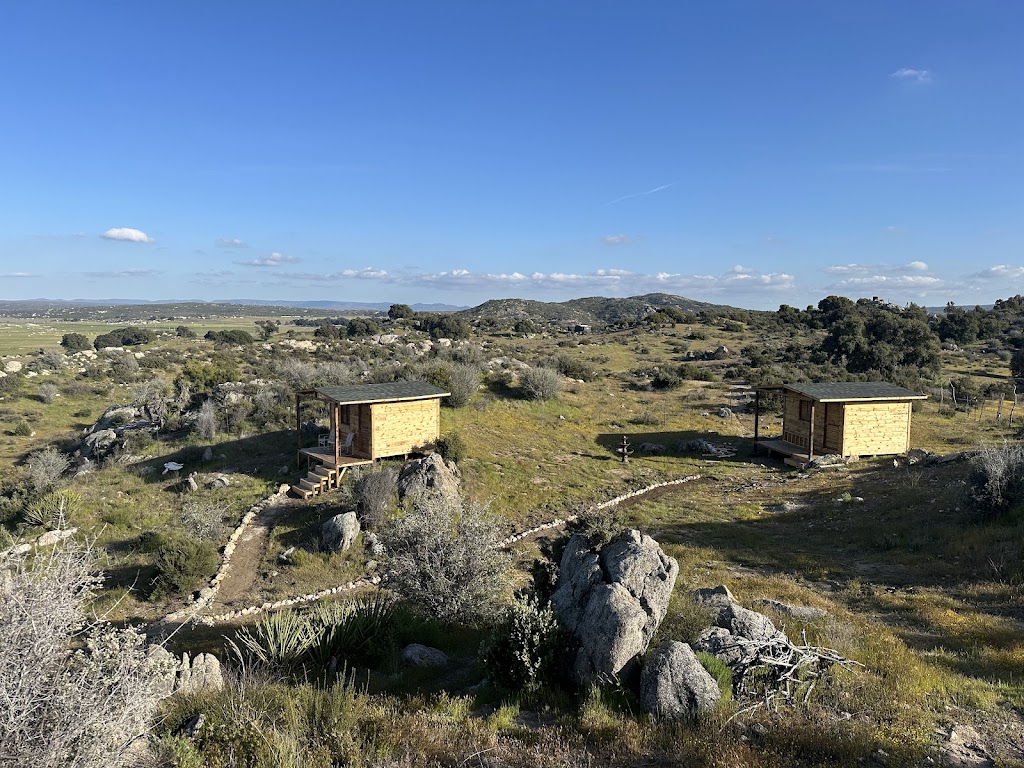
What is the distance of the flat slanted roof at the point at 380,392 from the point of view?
697 inches

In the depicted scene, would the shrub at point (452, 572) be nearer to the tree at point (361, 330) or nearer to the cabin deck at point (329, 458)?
the cabin deck at point (329, 458)

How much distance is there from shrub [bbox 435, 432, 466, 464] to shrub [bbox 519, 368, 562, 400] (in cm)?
816

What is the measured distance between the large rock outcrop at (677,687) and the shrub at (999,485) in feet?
36.8

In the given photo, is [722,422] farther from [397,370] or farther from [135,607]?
[135,607]

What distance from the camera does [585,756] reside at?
473cm

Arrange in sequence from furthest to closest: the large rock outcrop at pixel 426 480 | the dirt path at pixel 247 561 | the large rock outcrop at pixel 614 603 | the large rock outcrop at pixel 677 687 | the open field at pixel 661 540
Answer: the large rock outcrop at pixel 426 480 < the dirt path at pixel 247 561 < the large rock outcrop at pixel 614 603 < the large rock outcrop at pixel 677 687 < the open field at pixel 661 540

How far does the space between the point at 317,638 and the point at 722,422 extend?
80.6 feet

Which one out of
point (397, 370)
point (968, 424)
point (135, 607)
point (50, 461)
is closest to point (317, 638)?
point (135, 607)

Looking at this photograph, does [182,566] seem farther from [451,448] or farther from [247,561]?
[451,448]

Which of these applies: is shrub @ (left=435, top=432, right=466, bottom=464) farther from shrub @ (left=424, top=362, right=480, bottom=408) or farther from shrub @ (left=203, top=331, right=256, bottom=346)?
shrub @ (left=203, top=331, right=256, bottom=346)

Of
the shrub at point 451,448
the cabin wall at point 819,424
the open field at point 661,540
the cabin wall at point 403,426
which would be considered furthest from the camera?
the cabin wall at point 819,424

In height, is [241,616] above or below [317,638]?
below

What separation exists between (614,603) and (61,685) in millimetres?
4486

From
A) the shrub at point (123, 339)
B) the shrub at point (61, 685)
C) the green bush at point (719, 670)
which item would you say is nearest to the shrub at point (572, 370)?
the green bush at point (719, 670)
